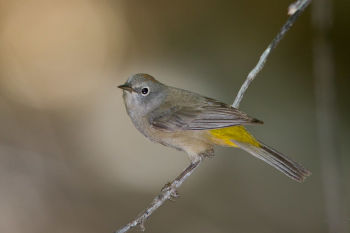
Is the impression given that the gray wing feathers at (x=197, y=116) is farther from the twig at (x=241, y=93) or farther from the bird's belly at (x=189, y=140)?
the twig at (x=241, y=93)

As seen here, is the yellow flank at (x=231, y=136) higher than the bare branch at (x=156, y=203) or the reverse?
higher

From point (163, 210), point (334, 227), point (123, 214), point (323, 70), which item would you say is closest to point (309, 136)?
point (163, 210)

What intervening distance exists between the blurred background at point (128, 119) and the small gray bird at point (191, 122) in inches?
73.3

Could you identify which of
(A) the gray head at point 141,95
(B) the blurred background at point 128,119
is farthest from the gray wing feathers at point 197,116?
(B) the blurred background at point 128,119

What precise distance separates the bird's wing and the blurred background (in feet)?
6.49

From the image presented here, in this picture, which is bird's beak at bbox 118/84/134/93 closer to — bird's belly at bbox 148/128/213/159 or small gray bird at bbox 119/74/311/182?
small gray bird at bbox 119/74/311/182

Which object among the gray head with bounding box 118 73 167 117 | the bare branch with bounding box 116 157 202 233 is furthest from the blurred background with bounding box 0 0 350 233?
the gray head with bounding box 118 73 167 117

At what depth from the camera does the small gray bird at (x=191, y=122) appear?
4074 mm

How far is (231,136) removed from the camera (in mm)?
4215

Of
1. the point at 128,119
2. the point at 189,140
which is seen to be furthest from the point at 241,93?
the point at 128,119

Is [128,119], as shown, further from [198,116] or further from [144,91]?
[198,116]

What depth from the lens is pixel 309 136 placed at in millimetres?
7078

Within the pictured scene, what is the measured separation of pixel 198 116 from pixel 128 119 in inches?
→ 130

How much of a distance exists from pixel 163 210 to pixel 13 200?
2076 millimetres
